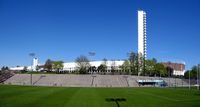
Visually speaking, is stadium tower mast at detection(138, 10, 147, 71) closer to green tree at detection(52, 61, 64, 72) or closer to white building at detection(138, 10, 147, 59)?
white building at detection(138, 10, 147, 59)

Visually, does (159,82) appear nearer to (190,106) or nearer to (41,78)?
(41,78)

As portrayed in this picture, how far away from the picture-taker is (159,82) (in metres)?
121

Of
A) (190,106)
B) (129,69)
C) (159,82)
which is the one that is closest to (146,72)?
(129,69)

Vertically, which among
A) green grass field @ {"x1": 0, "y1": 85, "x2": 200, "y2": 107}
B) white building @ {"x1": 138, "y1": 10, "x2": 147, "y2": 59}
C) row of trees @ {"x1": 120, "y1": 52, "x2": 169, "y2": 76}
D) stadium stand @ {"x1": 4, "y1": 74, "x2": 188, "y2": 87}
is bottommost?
stadium stand @ {"x1": 4, "y1": 74, "x2": 188, "y2": 87}

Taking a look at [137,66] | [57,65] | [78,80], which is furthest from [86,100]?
[57,65]

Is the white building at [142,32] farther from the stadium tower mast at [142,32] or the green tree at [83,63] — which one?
the green tree at [83,63]

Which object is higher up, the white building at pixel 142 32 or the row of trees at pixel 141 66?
the white building at pixel 142 32

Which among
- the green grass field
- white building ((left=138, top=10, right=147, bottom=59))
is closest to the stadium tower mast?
white building ((left=138, top=10, right=147, bottom=59))

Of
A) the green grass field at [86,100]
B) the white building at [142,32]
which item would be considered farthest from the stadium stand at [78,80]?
the green grass field at [86,100]

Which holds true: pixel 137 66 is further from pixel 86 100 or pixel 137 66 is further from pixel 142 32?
pixel 86 100

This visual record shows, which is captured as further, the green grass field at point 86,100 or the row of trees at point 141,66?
the row of trees at point 141,66

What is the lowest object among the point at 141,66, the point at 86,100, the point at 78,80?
the point at 78,80

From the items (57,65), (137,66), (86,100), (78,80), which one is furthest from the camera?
(57,65)

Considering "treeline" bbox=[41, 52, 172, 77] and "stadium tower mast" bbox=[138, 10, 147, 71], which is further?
"stadium tower mast" bbox=[138, 10, 147, 71]
